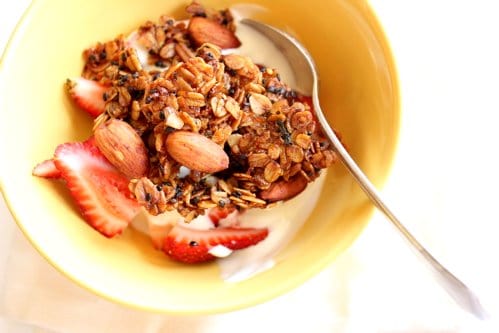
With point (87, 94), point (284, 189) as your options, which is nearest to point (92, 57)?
point (87, 94)

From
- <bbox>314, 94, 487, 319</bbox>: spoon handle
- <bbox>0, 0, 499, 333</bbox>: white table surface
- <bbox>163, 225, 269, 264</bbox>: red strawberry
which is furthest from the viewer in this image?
<bbox>0, 0, 499, 333</bbox>: white table surface

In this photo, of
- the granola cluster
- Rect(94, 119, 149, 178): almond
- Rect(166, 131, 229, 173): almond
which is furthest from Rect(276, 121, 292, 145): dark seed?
Rect(94, 119, 149, 178): almond

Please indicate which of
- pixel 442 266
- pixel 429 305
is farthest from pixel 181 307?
pixel 429 305

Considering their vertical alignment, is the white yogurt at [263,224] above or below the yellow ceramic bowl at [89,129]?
below

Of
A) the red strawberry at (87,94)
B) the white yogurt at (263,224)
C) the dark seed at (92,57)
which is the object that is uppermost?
the dark seed at (92,57)

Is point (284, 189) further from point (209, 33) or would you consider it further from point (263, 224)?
point (209, 33)

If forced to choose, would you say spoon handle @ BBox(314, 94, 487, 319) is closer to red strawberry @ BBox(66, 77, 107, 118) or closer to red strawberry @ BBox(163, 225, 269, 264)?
red strawberry @ BBox(163, 225, 269, 264)

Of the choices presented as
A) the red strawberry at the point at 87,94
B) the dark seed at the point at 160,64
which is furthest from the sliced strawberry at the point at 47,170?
the dark seed at the point at 160,64

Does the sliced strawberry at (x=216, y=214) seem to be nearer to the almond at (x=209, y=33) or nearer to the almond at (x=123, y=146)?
the almond at (x=123, y=146)
